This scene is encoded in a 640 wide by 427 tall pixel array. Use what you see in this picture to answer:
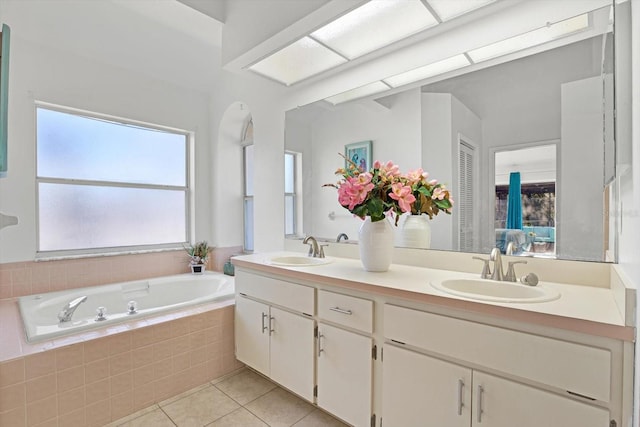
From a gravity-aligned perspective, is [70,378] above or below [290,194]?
below

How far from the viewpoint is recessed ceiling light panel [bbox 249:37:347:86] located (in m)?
2.00

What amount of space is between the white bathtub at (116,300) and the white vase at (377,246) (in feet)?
4.23

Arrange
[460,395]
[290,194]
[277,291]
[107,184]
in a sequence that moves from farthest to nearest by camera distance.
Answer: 1. [107,184]
2. [290,194]
3. [277,291]
4. [460,395]

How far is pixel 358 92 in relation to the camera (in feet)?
6.95

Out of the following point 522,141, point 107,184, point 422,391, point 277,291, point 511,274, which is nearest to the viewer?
point 422,391

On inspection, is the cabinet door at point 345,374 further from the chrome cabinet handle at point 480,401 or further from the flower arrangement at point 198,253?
the flower arrangement at point 198,253

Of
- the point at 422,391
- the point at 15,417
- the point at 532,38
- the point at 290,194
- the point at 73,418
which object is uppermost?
the point at 532,38

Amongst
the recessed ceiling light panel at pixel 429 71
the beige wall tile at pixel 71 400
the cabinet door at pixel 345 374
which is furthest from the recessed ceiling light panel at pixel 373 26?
the beige wall tile at pixel 71 400

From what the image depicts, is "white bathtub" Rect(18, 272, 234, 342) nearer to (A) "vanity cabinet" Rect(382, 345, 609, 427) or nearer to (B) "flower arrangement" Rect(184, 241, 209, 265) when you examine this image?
(B) "flower arrangement" Rect(184, 241, 209, 265)

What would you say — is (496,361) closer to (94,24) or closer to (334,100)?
(334,100)

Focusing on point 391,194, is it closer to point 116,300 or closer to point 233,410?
point 233,410

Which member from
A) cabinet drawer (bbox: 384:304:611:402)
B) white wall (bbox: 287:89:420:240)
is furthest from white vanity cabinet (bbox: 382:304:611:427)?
white wall (bbox: 287:89:420:240)

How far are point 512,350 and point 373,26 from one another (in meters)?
1.69

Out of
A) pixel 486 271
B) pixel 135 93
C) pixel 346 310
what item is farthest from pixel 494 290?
pixel 135 93
